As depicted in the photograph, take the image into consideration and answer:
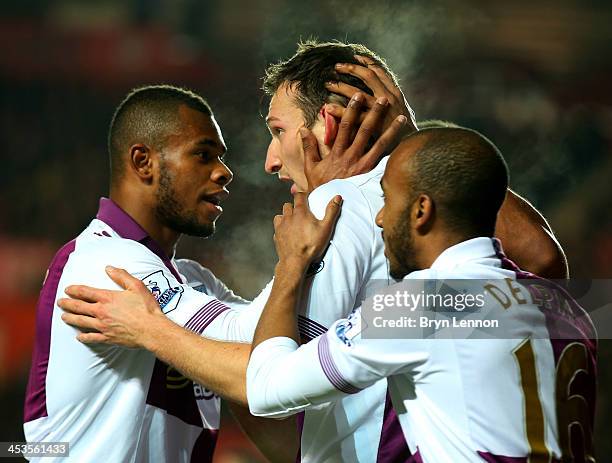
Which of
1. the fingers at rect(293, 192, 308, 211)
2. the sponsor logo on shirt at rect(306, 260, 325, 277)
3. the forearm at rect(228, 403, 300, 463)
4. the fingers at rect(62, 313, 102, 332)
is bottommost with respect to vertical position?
the forearm at rect(228, 403, 300, 463)

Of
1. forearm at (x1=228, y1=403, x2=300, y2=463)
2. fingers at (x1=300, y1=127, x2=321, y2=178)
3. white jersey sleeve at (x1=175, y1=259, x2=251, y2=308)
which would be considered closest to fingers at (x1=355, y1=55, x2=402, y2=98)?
fingers at (x1=300, y1=127, x2=321, y2=178)

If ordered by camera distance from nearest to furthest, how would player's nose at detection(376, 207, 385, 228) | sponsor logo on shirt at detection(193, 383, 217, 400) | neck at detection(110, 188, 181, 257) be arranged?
player's nose at detection(376, 207, 385, 228)
sponsor logo on shirt at detection(193, 383, 217, 400)
neck at detection(110, 188, 181, 257)

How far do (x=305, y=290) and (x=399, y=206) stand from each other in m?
0.33

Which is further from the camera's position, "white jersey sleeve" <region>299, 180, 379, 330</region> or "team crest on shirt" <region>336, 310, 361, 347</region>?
"white jersey sleeve" <region>299, 180, 379, 330</region>

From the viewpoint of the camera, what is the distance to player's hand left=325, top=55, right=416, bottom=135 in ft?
7.80

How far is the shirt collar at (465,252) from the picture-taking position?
1873mm

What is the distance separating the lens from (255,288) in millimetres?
5832

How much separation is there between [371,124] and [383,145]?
0.21 ft

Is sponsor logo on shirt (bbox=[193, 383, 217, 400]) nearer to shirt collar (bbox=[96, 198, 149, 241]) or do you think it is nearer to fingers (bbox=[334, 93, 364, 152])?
shirt collar (bbox=[96, 198, 149, 241])

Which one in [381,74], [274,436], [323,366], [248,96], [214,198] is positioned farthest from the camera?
[248,96]

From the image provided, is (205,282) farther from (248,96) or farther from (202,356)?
(248,96)

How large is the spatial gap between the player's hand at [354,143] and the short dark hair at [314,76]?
0.07 meters

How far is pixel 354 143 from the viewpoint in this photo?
2.33 metres

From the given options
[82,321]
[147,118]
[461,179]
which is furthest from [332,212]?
[147,118]
